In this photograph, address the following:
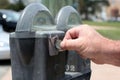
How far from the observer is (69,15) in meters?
3.86

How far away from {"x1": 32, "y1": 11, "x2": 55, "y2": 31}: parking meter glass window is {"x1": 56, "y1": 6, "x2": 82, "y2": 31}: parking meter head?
10 cm

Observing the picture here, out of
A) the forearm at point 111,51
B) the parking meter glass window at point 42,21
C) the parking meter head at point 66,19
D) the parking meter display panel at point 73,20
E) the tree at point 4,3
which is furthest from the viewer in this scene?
the tree at point 4,3

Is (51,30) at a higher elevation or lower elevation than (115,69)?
higher

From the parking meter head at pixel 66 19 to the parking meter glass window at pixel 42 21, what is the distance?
10 centimetres

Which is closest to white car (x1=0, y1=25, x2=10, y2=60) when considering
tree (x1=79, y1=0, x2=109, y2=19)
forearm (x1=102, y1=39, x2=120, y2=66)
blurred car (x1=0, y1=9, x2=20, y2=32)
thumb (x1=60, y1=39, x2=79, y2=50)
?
blurred car (x1=0, y1=9, x2=20, y2=32)

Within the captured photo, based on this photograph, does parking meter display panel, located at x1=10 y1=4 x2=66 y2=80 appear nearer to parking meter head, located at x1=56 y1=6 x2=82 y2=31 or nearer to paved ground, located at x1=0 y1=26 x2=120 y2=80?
parking meter head, located at x1=56 y1=6 x2=82 y2=31

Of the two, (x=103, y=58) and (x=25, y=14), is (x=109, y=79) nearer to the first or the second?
(x=25, y=14)

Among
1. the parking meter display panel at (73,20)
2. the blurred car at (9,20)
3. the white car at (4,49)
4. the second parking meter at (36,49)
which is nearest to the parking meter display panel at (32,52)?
the second parking meter at (36,49)

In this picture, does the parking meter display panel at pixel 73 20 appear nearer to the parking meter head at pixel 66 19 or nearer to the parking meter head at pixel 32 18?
the parking meter head at pixel 66 19

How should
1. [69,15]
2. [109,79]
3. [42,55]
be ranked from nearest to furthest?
1. [42,55]
2. [69,15]
3. [109,79]

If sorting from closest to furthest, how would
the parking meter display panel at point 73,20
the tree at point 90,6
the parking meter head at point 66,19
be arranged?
1. the parking meter head at point 66,19
2. the parking meter display panel at point 73,20
3. the tree at point 90,6

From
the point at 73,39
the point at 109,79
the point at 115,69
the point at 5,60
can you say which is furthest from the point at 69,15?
the point at 5,60

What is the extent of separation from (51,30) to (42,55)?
11.0 inches

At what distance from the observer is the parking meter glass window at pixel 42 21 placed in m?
3.31
